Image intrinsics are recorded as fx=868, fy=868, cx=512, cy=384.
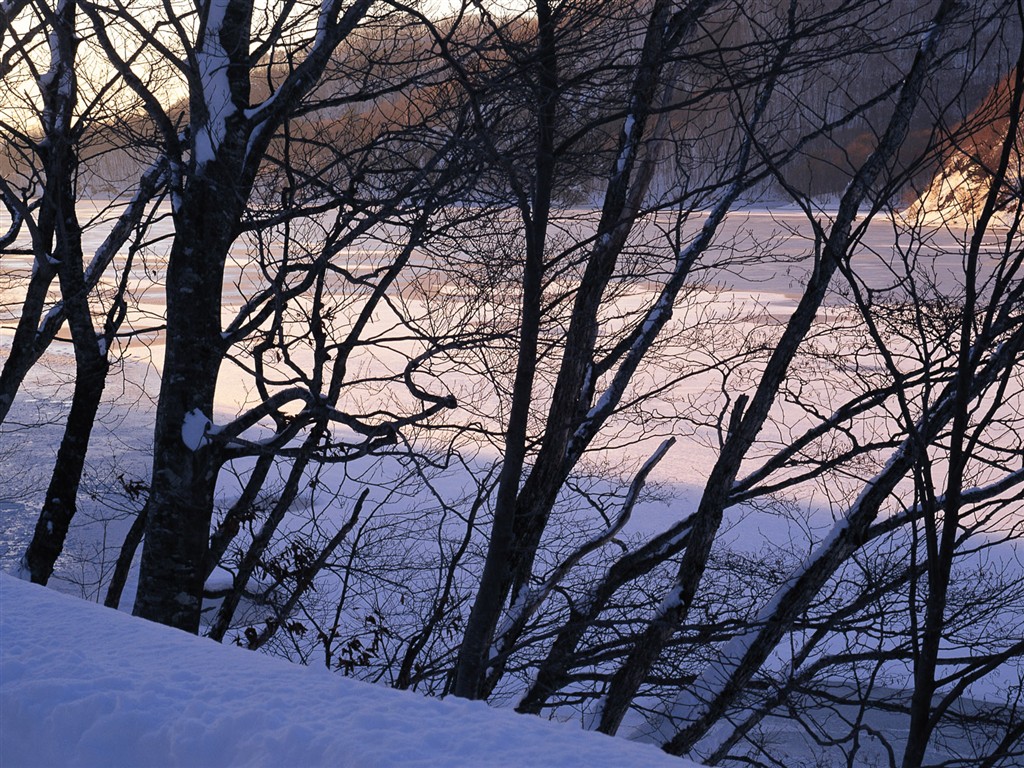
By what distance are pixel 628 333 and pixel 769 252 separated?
173 centimetres

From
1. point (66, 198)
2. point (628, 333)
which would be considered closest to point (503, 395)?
point (628, 333)

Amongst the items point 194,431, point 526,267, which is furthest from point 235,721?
point 194,431

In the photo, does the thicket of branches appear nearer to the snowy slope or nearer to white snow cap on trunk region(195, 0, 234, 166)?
white snow cap on trunk region(195, 0, 234, 166)

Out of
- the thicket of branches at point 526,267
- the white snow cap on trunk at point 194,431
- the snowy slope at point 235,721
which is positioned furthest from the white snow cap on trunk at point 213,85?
the snowy slope at point 235,721

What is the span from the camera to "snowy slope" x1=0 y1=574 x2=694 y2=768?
1.58m

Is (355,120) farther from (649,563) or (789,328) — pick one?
(649,563)

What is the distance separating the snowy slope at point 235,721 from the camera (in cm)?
158

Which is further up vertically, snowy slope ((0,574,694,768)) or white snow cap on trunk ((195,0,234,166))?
white snow cap on trunk ((195,0,234,166))

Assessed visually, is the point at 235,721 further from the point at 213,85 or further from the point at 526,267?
the point at 213,85

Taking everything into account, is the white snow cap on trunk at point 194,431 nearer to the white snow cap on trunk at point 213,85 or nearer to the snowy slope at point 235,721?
the white snow cap on trunk at point 213,85

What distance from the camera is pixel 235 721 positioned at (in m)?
1.63

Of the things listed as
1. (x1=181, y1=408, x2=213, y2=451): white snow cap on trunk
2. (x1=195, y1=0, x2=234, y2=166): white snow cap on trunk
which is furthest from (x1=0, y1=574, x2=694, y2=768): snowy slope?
(x1=195, y1=0, x2=234, y2=166): white snow cap on trunk

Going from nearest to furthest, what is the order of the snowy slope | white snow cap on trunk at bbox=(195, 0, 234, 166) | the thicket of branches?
the snowy slope < the thicket of branches < white snow cap on trunk at bbox=(195, 0, 234, 166)

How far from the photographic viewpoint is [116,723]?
64.8 inches
